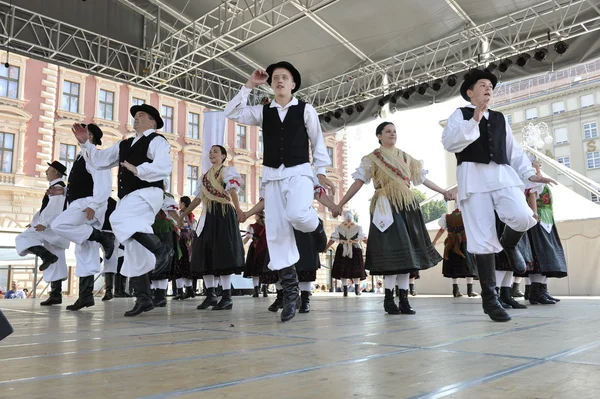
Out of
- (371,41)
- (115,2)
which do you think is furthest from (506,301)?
(115,2)

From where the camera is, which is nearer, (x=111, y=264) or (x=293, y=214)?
(x=293, y=214)

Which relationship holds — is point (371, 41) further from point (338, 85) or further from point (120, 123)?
point (120, 123)

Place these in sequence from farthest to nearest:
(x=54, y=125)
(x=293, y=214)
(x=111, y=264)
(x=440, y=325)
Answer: (x=54, y=125)
(x=111, y=264)
(x=293, y=214)
(x=440, y=325)

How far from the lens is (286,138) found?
3865 mm

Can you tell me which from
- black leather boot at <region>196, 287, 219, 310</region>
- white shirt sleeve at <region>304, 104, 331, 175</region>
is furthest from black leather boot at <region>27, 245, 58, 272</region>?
white shirt sleeve at <region>304, 104, 331, 175</region>

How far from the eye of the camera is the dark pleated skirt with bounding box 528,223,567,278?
601 centimetres

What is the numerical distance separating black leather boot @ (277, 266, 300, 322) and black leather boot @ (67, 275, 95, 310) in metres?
2.46

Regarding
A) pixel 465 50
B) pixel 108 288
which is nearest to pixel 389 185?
pixel 108 288

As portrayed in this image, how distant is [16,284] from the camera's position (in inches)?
714

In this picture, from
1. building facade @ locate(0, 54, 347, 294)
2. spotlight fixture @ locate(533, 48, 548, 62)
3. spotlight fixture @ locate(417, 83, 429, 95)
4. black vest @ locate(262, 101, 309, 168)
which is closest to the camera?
black vest @ locate(262, 101, 309, 168)

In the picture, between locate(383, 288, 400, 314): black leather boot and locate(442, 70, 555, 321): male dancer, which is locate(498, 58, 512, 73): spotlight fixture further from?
locate(383, 288, 400, 314): black leather boot

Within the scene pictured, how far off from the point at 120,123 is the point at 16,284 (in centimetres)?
854

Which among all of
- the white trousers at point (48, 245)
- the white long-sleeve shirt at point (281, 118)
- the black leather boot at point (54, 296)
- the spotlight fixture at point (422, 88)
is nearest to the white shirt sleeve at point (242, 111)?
the white long-sleeve shirt at point (281, 118)

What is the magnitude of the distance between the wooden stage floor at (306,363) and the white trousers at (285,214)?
1.11 m
